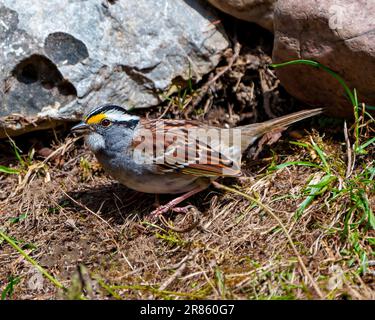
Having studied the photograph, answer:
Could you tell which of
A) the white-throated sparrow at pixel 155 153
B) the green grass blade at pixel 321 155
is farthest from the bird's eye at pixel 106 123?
the green grass blade at pixel 321 155

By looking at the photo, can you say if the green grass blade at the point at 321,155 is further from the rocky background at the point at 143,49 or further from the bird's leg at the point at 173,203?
the bird's leg at the point at 173,203

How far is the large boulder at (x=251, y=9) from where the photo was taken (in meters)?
5.64

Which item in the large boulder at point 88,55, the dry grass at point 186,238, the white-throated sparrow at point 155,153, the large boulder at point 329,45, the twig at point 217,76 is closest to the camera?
the dry grass at point 186,238

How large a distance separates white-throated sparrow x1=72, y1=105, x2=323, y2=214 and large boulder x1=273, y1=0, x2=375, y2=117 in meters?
0.25

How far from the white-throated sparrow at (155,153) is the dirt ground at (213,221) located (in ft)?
0.66

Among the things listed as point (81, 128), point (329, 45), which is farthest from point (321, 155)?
point (81, 128)

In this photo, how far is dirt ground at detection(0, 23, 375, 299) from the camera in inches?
157

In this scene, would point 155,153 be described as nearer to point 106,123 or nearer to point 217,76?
point 106,123

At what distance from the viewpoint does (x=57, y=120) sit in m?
5.55

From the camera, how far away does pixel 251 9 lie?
5.71 meters

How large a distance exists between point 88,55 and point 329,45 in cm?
213

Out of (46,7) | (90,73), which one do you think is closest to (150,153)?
(90,73)

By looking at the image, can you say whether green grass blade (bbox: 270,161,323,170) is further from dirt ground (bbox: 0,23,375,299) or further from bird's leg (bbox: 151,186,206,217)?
bird's leg (bbox: 151,186,206,217)

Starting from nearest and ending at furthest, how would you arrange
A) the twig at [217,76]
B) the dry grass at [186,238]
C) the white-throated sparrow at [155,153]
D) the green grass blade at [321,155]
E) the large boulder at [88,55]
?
the dry grass at [186,238] → the green grass blade at [321,155] → the white-throated sparrow at [155,153] → the large boulder at [88,55] → the twig at [217,76]
